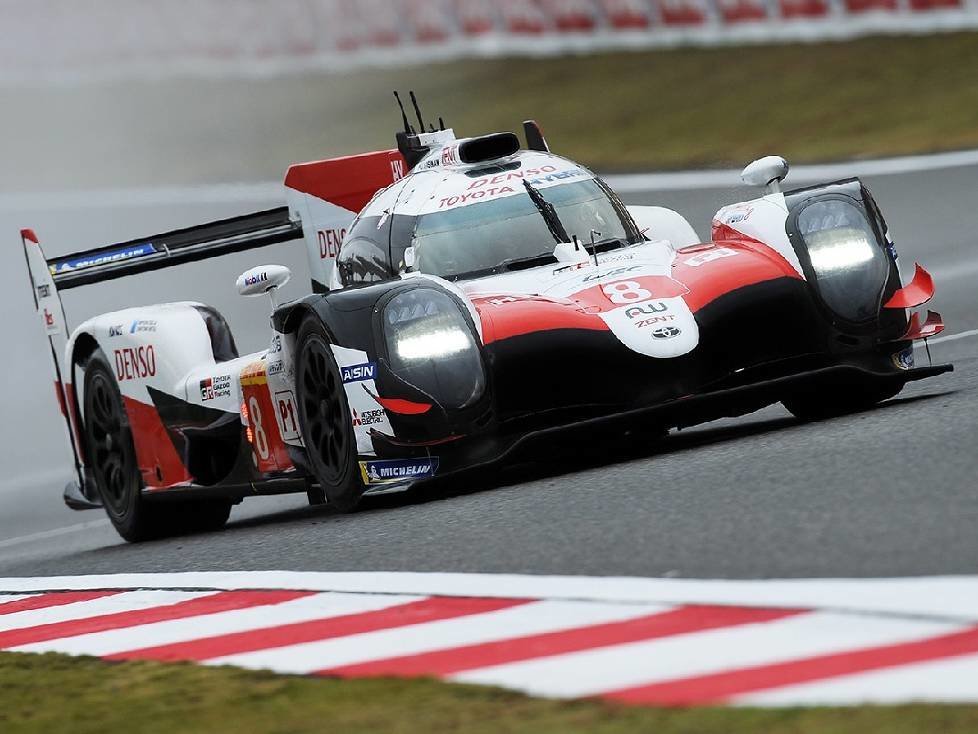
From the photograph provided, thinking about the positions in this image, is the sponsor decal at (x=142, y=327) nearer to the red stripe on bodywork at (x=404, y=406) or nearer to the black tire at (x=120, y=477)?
the black tire at (x=120, y=477)

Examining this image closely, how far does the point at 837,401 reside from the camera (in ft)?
26.0

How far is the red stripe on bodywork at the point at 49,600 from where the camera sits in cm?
696

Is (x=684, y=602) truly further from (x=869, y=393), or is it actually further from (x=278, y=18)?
(x=278, y=18)

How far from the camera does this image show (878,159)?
17938 mm

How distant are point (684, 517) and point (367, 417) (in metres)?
1.73

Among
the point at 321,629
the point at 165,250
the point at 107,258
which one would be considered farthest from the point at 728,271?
the point at 107,258

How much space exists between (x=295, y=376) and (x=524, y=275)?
938mm

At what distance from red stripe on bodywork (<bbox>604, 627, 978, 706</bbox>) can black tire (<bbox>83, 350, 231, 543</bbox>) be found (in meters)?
5.61

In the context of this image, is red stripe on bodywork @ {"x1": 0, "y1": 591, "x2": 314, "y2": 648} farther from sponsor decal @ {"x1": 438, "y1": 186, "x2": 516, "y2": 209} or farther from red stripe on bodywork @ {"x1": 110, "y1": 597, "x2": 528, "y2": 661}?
sponsor decal @ {"x1": 438, "y1": 186, "x2": 516, "y2": 209}

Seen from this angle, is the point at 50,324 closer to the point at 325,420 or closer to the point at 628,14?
the point at 325,420

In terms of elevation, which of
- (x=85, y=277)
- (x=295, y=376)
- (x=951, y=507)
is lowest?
(x=951, y=507)

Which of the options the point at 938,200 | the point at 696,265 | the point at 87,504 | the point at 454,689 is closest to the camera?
the point at 454,689

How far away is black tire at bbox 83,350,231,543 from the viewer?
9383 mm

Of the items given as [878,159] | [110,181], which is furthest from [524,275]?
[110,181]
